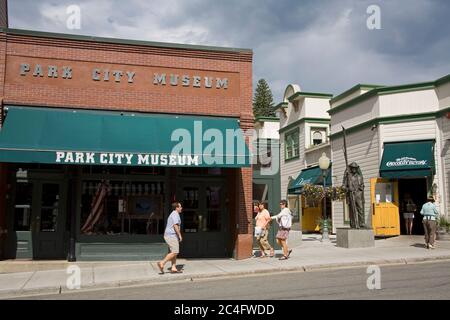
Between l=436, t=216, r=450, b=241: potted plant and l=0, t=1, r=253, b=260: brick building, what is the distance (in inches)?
287

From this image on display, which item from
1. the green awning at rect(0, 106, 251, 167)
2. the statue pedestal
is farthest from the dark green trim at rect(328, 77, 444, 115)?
the green awning at rect(0, 106, 251, 167)

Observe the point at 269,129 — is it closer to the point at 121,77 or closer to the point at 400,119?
the point at 400,119

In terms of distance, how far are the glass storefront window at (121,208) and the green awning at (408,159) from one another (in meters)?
10.6

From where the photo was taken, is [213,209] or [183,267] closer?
[183,267]

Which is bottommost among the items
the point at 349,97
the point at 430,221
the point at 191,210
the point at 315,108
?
the point at 430,221

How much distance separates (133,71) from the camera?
14719mm

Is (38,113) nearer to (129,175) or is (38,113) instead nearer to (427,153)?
(129,175)

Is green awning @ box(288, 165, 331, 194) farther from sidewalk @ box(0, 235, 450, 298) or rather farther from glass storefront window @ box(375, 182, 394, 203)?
sidewalk @ box(0, 235, 450, 298)

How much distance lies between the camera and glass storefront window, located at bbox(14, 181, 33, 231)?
14000 millimetres

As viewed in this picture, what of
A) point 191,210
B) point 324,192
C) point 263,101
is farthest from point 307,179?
point 263,101

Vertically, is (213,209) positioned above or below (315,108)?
below

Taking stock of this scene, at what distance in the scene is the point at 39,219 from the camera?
14.1m

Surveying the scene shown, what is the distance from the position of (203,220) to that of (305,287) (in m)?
6.17
